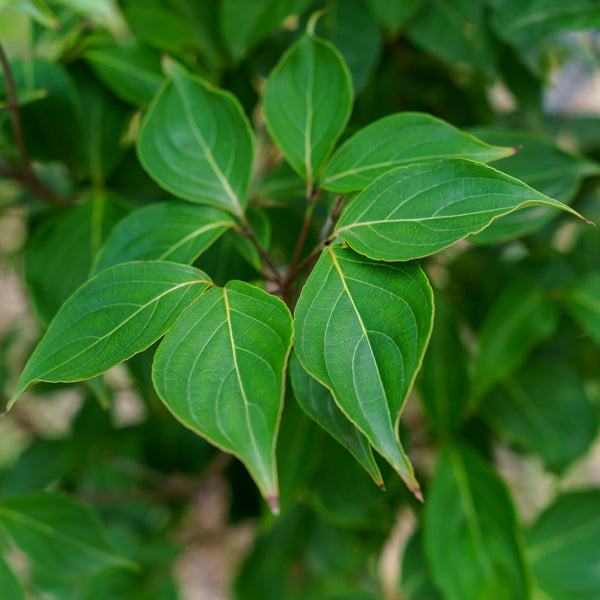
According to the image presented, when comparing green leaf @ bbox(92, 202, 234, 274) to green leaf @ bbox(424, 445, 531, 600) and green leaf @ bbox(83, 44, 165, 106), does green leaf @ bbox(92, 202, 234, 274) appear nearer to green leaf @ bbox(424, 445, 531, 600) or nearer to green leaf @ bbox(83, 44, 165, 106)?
green leaf @ bbox(83, 44, 165, 106)

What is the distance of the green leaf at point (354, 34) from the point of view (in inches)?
25.2

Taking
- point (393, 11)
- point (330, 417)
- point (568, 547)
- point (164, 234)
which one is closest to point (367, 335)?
point (330, 417)

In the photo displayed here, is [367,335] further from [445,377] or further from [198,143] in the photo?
[445,377]

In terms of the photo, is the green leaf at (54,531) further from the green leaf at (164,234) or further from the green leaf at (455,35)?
the green leaf at (455,35)

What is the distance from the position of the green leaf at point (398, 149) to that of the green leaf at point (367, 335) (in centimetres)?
9

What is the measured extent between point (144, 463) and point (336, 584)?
41cm

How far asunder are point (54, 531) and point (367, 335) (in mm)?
429

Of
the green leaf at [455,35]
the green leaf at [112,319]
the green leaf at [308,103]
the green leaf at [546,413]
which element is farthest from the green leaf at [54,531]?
the green leaf at [455,35]

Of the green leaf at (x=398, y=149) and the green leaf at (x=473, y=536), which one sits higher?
the green leaf at (x=398, y=149)

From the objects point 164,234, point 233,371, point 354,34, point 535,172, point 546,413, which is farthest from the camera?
point 546,413

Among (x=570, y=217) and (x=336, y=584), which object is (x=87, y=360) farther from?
(x=336, y=584)

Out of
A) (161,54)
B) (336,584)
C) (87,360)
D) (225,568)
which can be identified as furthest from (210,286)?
(225,568)

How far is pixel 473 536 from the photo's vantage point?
63 centimetres

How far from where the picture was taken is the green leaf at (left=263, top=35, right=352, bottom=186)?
1.46ft
